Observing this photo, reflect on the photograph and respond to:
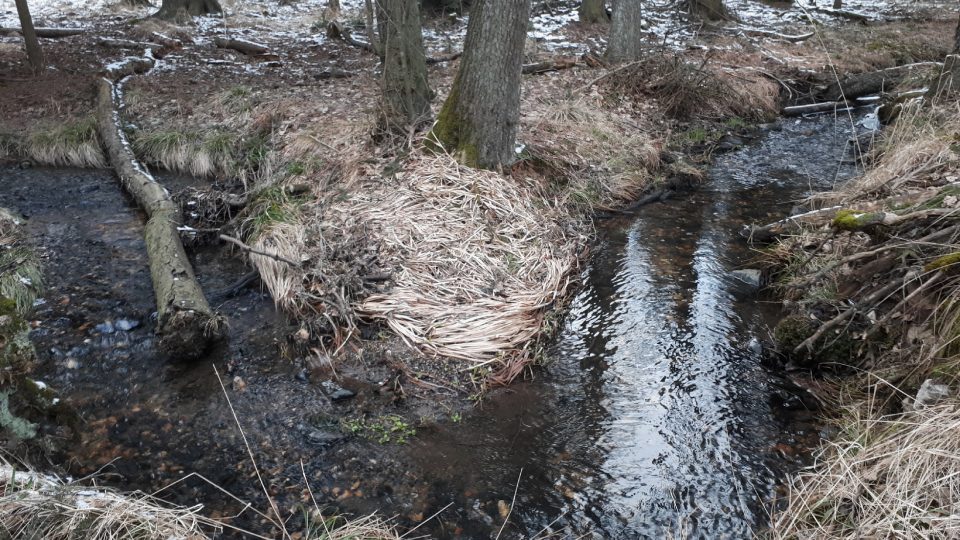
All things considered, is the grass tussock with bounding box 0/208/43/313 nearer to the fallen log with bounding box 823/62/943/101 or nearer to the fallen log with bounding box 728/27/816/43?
the fallen log with bounding box 823/62/943/101

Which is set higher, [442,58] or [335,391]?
[442,58]

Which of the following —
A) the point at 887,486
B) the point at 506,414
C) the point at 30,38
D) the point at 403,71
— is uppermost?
the point at 30,38

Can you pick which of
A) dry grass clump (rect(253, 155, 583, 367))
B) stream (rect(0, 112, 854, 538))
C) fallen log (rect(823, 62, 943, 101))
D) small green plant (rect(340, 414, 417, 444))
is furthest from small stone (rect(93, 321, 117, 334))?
fallen log (rect(823, 62, 943, 101))

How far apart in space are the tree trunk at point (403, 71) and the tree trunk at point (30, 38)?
6.37 metres

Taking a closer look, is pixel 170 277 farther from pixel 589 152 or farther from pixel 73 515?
pixel 589 152

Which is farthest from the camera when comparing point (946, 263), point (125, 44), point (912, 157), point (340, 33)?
point (340, 33)

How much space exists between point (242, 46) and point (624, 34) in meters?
7.58

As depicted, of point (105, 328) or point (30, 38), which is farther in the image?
point (30, 38)

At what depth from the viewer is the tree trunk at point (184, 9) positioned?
48.0ft

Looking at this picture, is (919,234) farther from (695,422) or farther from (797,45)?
(797,45)

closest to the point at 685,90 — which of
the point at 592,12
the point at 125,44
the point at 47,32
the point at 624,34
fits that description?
the point at 624,34

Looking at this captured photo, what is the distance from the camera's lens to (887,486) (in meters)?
3.01

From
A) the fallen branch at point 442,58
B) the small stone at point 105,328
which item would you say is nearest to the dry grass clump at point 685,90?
the fallen branch at point 442,58

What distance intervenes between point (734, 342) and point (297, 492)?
3.51 m
